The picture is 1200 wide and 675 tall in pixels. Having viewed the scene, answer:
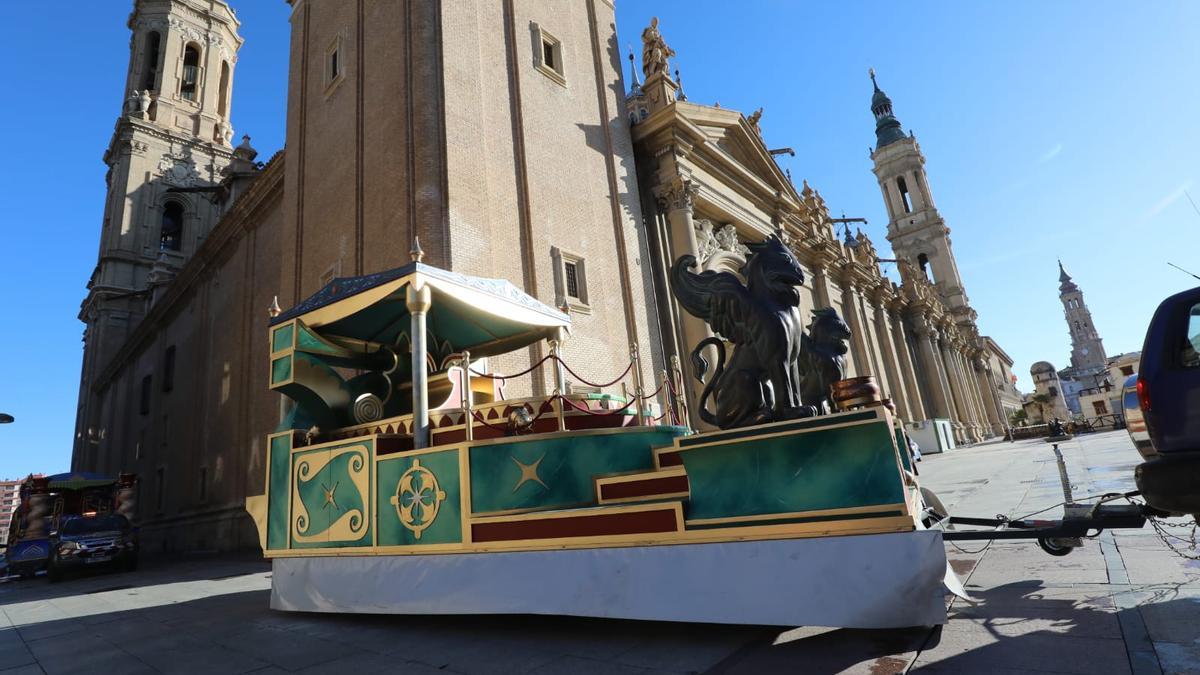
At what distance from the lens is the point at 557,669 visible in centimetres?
333

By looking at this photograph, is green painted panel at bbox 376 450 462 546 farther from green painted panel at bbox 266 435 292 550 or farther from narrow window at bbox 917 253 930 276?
narrow window at bbox 917 253 930 276

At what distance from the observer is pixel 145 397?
29.2m

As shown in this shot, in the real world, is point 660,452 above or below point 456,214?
below

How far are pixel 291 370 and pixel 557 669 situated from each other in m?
4.14

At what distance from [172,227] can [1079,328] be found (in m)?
159

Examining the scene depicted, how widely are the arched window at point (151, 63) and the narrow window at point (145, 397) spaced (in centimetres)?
2071

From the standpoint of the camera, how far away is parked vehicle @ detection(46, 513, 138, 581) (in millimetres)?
13656

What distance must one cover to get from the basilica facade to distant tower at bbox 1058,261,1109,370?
122m

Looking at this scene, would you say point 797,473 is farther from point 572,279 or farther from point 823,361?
point 572,279

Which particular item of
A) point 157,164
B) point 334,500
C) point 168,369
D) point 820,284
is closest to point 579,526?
point 334,500

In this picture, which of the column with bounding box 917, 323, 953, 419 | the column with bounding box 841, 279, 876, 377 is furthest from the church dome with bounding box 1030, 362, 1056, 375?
the column with bounding box 841, 279, 876, 377

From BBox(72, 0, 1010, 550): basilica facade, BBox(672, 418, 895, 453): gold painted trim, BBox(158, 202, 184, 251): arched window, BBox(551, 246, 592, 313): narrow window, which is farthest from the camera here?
BBox(158, 202, 184, 251): arched window

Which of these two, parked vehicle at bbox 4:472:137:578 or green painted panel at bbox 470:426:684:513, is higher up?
parked vehicle at bbox 4:472:137:578

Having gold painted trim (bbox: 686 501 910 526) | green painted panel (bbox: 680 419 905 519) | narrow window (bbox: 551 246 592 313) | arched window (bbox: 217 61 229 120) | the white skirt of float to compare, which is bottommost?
the white skirt of float
